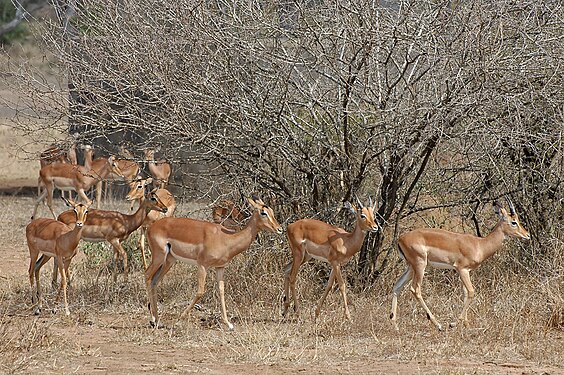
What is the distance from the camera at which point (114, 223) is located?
10.5 meters

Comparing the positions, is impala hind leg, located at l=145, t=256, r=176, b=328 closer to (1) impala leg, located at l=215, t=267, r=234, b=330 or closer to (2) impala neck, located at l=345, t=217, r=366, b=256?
(1) impala leg, located at l=215, t=267, r=234, b=330

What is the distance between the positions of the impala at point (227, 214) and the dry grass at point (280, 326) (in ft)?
1.05

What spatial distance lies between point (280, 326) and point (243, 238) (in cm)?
83

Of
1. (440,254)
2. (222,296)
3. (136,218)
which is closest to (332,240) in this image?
(440,254)

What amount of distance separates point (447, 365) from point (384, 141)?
8.86 feet

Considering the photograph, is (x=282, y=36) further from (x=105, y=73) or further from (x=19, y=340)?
(x=19, y=340)

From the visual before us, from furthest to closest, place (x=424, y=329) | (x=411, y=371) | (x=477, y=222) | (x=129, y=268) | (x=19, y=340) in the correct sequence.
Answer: (x=129, y=268) < (x=477, y=222) < (x=424, y=329) < (x=19, y=340) < (x=411, y=371)

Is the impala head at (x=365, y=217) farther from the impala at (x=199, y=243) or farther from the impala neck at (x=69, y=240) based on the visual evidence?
the impala neck at (x=69, y=240)

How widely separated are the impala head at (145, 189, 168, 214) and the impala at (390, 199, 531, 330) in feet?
9.26

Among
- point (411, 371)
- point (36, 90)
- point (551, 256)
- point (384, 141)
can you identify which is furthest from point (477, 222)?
point (36, 90)

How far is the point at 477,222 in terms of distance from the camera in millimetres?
10562

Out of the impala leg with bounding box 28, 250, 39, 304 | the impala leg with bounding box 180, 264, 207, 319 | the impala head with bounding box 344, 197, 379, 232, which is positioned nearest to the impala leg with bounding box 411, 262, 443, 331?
the impala head with bounding box 344, 197, 379, 232

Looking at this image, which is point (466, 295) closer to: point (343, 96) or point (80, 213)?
point (343, 96)

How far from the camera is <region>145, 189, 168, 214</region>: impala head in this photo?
10781 mm
